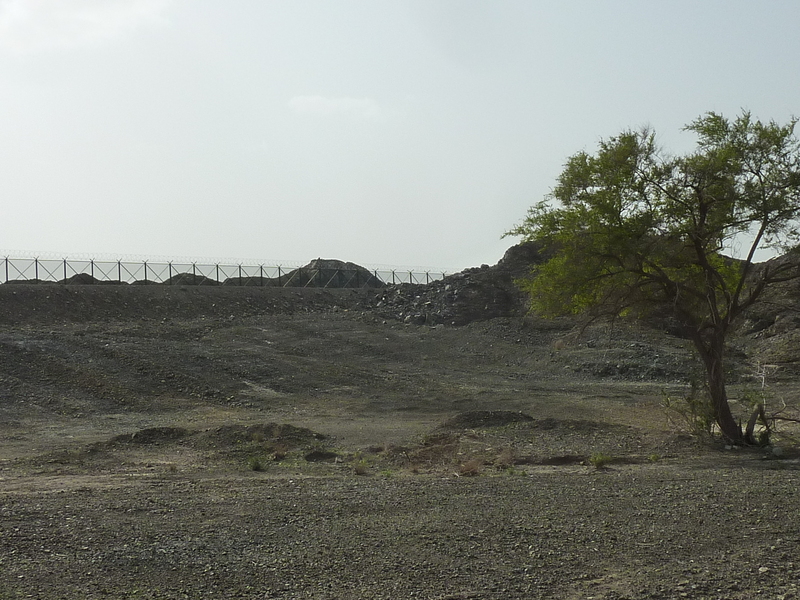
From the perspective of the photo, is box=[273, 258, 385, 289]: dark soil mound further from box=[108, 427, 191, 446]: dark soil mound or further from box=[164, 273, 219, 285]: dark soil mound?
box=[108, 427, 191, 446]: dark soil mound

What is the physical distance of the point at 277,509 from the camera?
34.6ft

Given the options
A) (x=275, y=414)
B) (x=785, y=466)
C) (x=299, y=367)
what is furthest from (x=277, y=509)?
(x=299, y=367)

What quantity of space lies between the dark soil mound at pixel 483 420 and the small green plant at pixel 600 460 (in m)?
4.28

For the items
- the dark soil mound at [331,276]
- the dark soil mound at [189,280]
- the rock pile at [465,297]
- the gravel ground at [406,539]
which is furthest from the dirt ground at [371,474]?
the dark soil mound at [331,276]

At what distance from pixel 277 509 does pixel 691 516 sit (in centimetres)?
499

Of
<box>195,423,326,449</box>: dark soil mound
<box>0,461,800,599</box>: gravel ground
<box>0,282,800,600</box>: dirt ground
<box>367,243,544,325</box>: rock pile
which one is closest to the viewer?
<box>0,461,800,599</box>: gravel ground

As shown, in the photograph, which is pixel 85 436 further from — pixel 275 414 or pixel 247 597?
pixel 247 597

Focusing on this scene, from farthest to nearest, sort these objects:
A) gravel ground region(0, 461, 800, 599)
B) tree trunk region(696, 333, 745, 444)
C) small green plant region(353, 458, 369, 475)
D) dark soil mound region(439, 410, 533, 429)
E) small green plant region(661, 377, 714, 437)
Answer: dark soil mound region(439, 410, 533, 429), small green plant region(661, 377, 714, 437), tree trunk region(696, 333, 745, 444), small green plant region(353, 458, 369, 475), gravel ground region(0, 461, 800, 599)

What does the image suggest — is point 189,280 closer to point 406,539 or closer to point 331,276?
point 331,276

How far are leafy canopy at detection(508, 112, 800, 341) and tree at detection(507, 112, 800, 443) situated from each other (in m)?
0.02

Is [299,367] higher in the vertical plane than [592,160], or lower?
lower

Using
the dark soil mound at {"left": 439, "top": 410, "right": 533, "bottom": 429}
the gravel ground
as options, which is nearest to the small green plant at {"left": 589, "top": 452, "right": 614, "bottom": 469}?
the gravel ground

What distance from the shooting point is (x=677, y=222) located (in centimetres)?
1689

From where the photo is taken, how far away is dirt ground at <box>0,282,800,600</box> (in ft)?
24.9
